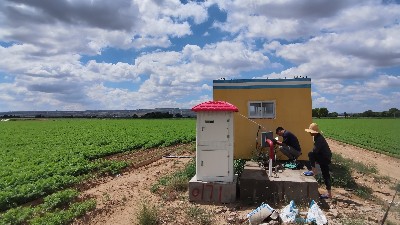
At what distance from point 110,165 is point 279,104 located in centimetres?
741

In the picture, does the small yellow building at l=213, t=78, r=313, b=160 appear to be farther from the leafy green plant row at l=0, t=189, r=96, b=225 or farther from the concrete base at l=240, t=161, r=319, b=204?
the leafy green plant row at l=0, t=189, r=96, b=225

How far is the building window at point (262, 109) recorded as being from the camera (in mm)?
13000

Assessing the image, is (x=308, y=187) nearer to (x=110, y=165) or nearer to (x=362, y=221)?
(x=362, y=221)

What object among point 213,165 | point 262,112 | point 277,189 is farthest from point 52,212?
point 262,112

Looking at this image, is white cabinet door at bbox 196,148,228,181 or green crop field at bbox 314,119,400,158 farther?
green crop field at bbox 314,119,400,158

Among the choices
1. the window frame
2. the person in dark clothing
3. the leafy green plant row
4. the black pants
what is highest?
the window frame

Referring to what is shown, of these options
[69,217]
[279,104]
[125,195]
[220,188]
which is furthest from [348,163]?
[69,217]

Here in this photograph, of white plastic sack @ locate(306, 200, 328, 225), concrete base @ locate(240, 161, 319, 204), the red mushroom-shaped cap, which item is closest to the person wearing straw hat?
concrete base @ locate(240, 161, 319, 204)

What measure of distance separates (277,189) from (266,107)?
4.74 m

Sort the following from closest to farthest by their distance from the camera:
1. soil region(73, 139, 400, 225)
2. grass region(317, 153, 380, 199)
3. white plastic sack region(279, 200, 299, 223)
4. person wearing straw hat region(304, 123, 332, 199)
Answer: white plastic sack region(279, 200, 299, 223)
soil region(73, 139, 400, 225)
person wearing straw hat region(304, 123, 332, 199)
grass region(317, 153, 380, 199)

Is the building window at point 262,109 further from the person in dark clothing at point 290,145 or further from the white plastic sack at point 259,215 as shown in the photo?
the white plastic sack at point 259,215

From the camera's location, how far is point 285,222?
279 inches

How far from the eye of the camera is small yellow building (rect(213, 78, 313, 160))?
501 inches

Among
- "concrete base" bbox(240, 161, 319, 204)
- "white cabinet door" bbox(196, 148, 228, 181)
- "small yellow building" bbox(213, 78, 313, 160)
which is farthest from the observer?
"small yellow building" bbox(213, 78, 313, 160)
